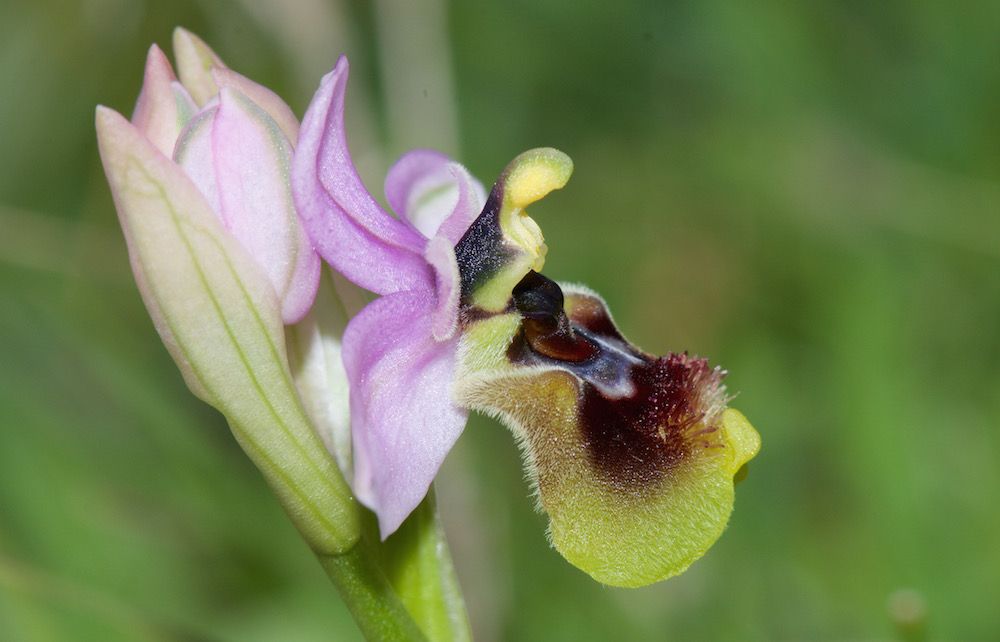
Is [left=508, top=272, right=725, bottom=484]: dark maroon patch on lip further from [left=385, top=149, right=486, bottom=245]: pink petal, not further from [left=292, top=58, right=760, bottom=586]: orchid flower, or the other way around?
[left=385, top=149, right=486, bottom=245]: pink petal

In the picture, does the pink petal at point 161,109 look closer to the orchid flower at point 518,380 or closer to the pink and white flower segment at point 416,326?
the pink and white flower segment at point 416,326

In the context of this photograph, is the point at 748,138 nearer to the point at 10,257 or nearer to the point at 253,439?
the point at 10,257

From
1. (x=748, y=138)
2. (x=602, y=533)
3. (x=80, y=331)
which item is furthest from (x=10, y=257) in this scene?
(x=748, y=138)

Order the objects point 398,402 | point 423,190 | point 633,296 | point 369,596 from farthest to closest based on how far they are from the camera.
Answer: point 633,296, point 423,190, point 369,596, point 398,402

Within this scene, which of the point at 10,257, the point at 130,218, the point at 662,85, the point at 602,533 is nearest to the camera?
the point at 130,218

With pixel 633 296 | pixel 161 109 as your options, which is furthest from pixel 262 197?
pixel 633 296

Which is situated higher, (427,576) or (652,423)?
(652,423)

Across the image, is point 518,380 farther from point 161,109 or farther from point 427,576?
point 161,109

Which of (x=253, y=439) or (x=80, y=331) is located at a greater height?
(x=253, y=439)

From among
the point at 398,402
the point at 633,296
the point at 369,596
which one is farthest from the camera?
the point at 633,296
